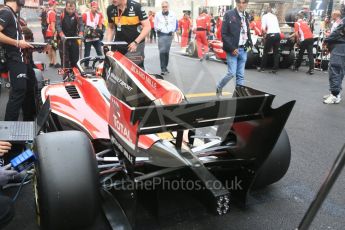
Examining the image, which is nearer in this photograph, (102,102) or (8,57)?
(102,102)

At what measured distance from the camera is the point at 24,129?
2.93 m

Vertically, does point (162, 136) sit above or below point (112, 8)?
below

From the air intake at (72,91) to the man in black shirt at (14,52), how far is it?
2.72 feet

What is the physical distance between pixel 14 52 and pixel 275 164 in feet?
10.1

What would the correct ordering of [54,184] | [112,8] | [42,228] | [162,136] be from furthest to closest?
→ 1. [112,8]
2. [162,136]
3. [42,228]
4. [54,184]

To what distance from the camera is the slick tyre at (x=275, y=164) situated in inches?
107

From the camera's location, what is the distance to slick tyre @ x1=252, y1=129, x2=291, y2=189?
8.92 feet

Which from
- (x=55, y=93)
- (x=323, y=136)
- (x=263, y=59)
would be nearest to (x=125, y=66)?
(x=55, y=93)

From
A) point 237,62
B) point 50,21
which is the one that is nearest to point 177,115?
point 237,62

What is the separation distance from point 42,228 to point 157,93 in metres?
1.07

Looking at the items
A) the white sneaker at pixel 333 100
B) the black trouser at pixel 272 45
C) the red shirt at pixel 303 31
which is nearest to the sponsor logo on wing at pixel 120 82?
the white sneaker at pixel 333 100

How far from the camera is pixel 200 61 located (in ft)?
7.55

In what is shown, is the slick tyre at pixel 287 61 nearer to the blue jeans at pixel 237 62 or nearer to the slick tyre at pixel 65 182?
the blue jeans at pixel 237 62

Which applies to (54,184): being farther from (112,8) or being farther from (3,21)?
(112,8)
